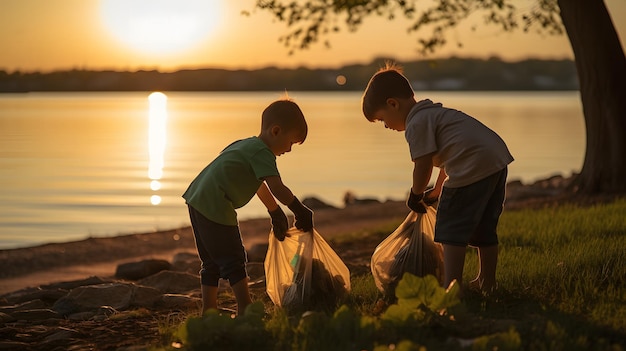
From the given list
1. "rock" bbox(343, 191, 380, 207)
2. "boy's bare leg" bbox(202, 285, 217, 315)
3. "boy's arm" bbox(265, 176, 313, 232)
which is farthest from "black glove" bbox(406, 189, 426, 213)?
"rock" bbox(343, 191, 380, 207)

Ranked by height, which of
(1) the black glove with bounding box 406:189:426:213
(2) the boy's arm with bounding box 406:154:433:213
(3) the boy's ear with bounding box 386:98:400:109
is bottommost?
(1) the black glove with bounding box 406:189:426:213

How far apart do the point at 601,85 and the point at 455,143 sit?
28.2 feet

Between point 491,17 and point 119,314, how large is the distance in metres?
10.4

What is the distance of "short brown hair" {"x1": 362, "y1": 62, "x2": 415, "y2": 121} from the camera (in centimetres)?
624

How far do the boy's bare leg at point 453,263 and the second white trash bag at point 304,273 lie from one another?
0.74 meters

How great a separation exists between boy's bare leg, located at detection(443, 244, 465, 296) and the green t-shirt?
3.95 feet

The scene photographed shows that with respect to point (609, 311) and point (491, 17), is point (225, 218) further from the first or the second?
Answer: point (491, 17)

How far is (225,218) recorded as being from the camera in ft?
20.3

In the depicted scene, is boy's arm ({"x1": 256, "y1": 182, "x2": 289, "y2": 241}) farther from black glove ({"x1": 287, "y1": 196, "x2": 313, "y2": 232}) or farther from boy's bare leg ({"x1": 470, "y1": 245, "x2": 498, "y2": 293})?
boy's bare leg ({"x1": 470, "y1": 245, "x2": 498, "y2": 293})

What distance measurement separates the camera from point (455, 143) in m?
6.11

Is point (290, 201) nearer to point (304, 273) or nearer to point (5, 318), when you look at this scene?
point (304, 273)

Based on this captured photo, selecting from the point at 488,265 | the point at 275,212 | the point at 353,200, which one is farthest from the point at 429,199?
the point at 353,200

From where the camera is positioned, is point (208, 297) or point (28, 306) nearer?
point (208, 297)

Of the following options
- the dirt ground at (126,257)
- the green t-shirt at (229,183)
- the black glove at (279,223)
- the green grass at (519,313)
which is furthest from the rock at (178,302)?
Answer: the green t-shirt at (229,183)
